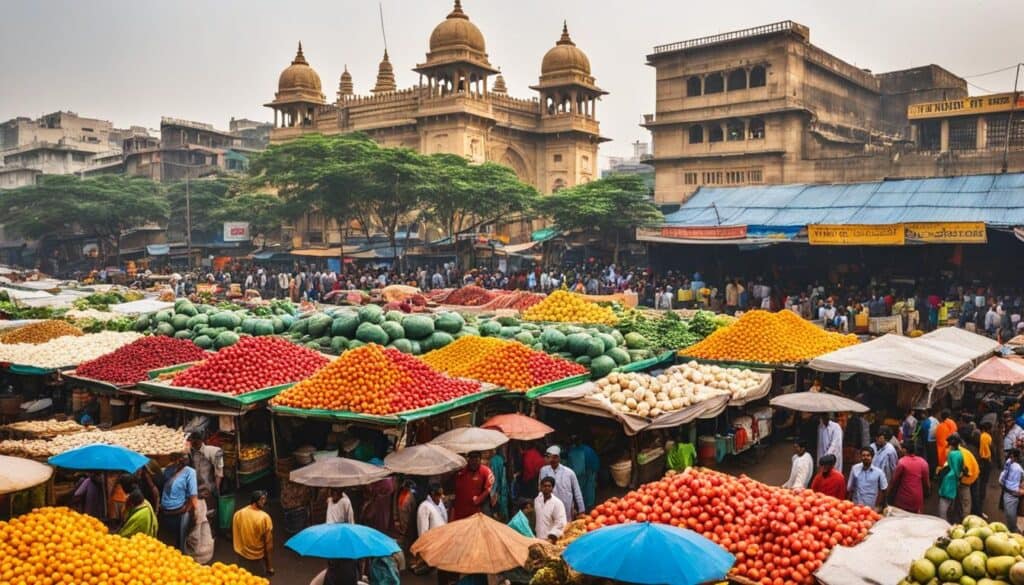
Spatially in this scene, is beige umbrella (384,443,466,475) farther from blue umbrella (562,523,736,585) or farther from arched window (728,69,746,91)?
arched window (728,69,746,91)

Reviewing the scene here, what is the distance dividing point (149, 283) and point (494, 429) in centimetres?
2619

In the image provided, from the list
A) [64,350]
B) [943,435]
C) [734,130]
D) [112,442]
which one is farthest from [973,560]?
[734,130]

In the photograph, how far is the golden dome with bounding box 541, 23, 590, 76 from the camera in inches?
1625

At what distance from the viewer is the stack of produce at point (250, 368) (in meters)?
8.46

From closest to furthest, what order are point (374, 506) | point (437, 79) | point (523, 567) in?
point (523, 567) < point (374, 506) < point (437, 79)

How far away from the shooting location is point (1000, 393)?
10.6 m

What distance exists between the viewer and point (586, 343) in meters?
10.4

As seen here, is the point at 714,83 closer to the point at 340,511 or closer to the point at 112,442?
the point at 112,442

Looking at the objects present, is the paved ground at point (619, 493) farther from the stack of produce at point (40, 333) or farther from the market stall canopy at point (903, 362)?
the stack of produce at point (40, 333)

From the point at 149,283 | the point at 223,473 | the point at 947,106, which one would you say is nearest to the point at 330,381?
the point at 223,473

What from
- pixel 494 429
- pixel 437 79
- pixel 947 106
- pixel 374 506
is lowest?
pixel 374 506

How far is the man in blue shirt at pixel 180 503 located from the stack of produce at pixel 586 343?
16.2 ft

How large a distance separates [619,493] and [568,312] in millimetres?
5626

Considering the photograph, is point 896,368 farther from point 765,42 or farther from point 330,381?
point 765,42
